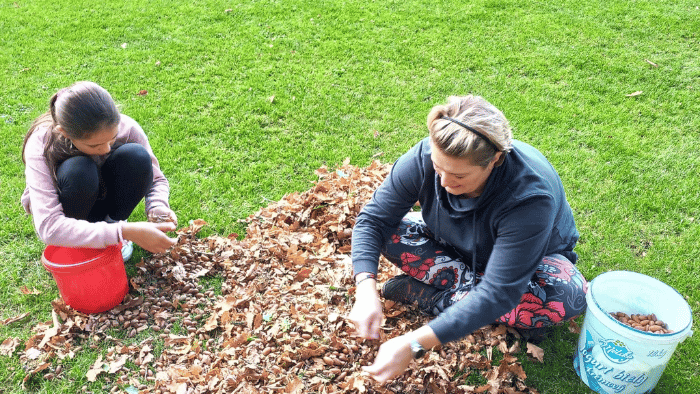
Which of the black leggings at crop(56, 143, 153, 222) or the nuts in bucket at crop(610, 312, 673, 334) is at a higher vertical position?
the black leggings at crop(56, 143, 153, 222)

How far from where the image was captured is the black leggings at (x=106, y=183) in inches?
120

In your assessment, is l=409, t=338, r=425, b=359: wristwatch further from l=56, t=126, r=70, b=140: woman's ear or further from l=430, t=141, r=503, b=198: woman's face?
l=56, t=126, r=70, b=140: woman's ear

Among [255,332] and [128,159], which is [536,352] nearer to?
[255,332]

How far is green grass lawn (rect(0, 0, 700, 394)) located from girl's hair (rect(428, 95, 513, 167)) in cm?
146

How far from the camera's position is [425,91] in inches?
214

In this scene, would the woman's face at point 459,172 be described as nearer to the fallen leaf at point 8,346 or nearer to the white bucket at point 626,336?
the white bucket at point 626,336

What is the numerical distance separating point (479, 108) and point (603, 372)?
160 centimetres

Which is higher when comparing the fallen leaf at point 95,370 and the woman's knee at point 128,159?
the woman's knee at point 128,159

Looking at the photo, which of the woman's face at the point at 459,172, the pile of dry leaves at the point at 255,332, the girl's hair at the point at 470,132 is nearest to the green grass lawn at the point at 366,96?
the pile of dry leaves at the point at 255,332

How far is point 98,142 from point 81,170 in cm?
25

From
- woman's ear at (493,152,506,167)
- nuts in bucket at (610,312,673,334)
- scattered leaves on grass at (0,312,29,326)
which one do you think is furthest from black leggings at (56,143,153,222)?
nuts in bucket at (610,312,673,334)

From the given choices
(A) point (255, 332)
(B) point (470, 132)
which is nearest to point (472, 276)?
(B) point (470, 132)

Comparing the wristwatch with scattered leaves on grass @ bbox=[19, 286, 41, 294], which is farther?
scattered leaves on grass @ bbox=[19, 286, 41, 294]

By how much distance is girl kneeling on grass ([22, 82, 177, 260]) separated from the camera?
2.81 m
